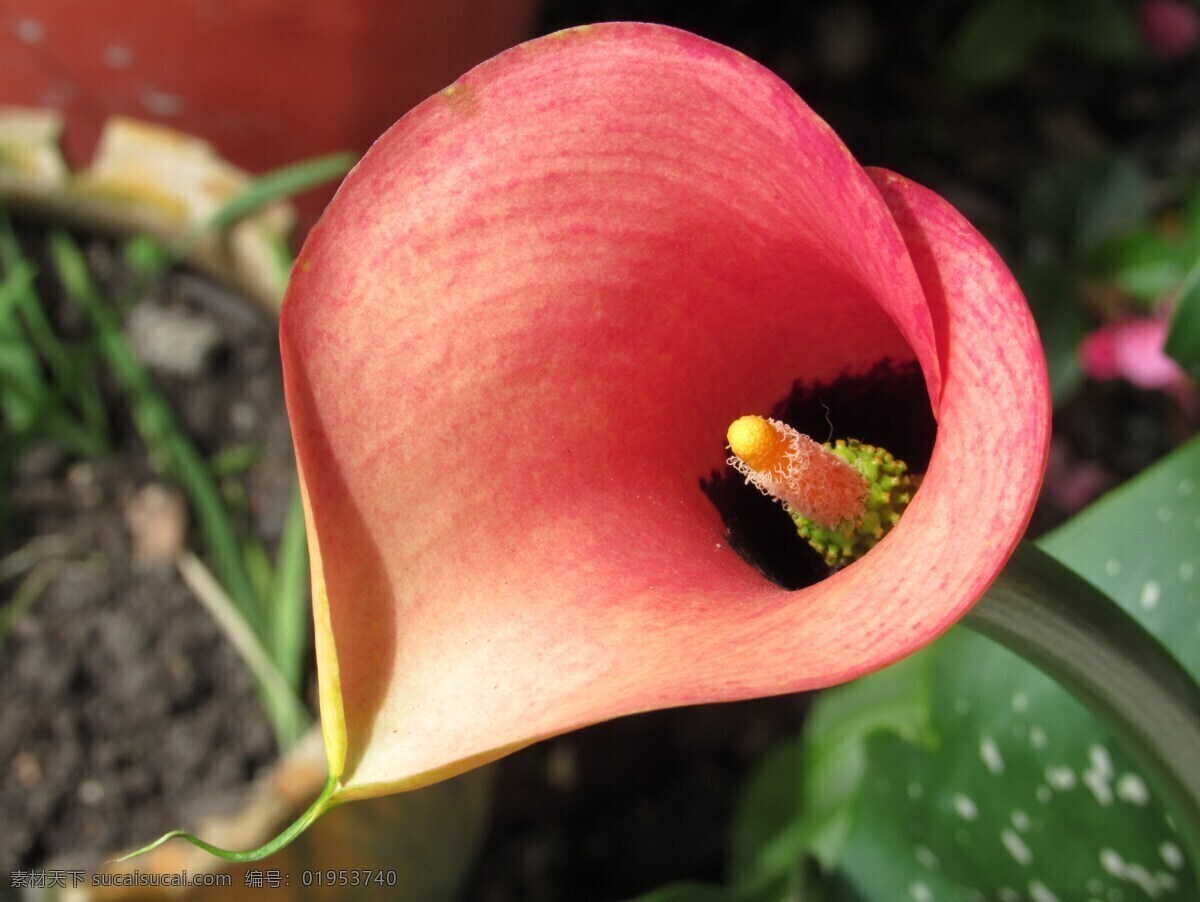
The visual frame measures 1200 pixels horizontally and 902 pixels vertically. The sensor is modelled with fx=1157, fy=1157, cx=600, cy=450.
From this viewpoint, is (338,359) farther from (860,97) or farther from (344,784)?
(860,97)

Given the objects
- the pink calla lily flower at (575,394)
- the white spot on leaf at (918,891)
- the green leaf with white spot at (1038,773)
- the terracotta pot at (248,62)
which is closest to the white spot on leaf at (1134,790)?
the green leaf with white spot at (1038,773)

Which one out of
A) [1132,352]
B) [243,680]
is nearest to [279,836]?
[243,680]

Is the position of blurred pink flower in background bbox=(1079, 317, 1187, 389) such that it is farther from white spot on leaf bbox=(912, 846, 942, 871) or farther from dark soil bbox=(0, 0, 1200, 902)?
white spot on leaf bbox=(912, 846, 942, 871)

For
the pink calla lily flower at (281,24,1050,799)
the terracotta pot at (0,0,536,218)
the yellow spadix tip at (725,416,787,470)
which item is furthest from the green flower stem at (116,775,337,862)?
the terracotta pot at (0,0,536,218)

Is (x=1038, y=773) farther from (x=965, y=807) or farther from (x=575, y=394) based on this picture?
(x=575, y=394)

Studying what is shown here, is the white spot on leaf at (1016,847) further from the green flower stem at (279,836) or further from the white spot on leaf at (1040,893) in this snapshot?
the green flower stem at (279,836)

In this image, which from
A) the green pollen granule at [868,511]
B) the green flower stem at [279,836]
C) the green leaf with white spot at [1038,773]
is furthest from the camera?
the green leaf with white spot at [1038,773]

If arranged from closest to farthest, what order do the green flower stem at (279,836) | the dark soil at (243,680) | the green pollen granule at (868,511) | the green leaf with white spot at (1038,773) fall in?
the green flower stem at (279,836)
the green pollen granule at (868,511)
the green leaf with white spot at (1038,773)
the dark soil at (243,680)
